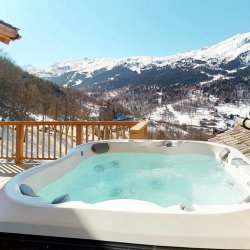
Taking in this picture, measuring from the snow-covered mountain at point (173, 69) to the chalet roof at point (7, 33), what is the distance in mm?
98703

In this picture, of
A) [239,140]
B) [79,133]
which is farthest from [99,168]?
[239,140]

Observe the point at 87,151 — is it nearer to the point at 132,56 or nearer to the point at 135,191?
the point at 135,191

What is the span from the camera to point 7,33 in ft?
13.3

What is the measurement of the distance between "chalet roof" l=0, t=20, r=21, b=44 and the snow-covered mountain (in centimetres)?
9870

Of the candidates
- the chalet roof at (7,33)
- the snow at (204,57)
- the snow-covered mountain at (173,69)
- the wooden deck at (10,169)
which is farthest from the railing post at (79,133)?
the snow at (204,57)

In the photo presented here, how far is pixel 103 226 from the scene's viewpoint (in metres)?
1.24

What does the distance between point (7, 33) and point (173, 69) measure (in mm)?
130754

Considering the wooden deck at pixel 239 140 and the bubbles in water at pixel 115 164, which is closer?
the bubbles in water at pixel 115 164

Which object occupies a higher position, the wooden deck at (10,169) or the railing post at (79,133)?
the railing post at (79,133)

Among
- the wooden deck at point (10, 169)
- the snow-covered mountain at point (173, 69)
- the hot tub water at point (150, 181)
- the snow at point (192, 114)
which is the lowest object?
the wooden deck at point (10, 169)

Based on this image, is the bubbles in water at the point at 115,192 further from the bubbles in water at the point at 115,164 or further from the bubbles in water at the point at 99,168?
the bubbles in water at the point at 115,164

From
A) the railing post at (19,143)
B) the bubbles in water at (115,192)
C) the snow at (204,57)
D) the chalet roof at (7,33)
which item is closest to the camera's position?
the bubbles in water at (115,192)

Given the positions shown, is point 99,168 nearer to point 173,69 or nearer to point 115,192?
point 115,192

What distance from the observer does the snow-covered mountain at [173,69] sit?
4417 inches
